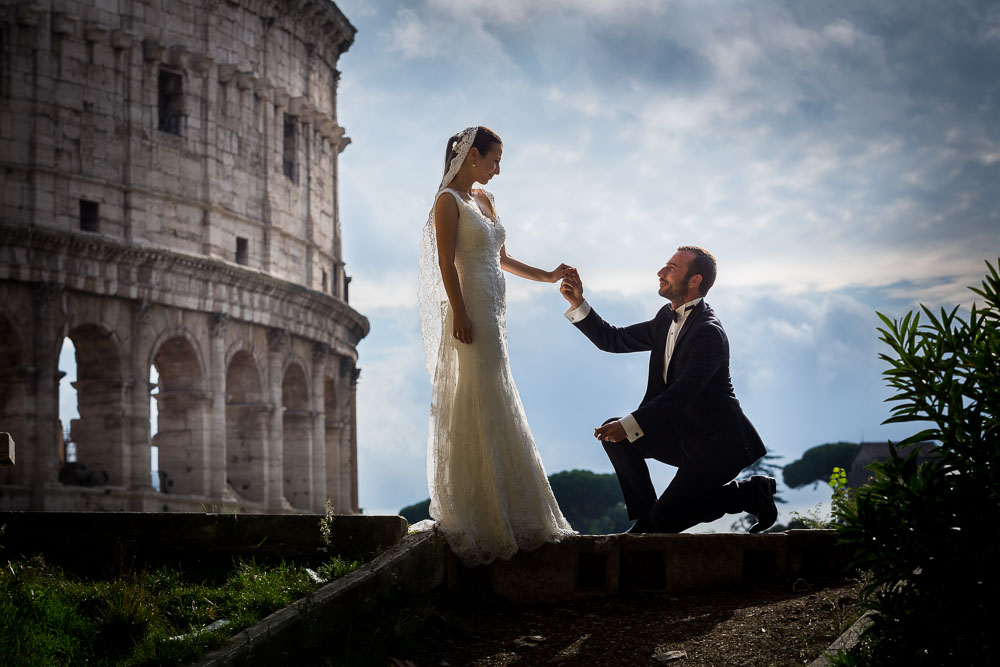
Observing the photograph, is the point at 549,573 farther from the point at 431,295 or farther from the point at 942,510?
the point at 942,510

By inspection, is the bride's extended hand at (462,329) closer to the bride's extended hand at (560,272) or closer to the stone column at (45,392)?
the bride's extended hand at (560,272)

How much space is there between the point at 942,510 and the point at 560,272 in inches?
159

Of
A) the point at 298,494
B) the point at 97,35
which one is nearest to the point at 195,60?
the point at 97,35

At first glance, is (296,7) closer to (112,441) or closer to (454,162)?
(112,441)

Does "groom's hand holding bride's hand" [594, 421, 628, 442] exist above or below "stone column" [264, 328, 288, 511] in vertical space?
below

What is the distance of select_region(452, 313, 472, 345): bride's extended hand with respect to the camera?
7141 millimetres

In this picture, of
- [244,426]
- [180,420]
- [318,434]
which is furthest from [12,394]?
[318,434]

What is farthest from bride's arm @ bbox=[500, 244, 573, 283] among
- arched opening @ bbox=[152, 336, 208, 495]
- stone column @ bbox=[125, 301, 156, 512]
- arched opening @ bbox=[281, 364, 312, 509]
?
arched opening @ bbox=[281, 364, 312, 509]

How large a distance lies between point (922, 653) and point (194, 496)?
84.1ft

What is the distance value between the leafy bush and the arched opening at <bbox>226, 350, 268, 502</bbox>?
2783 cm

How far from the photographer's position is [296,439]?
33781mm

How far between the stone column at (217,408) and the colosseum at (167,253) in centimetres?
5

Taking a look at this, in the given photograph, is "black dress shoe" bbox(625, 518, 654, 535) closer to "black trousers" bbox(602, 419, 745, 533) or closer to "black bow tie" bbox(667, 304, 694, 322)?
"black trousers" bbox(602, 419, 745, 533)

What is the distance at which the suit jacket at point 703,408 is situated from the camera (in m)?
7.29
